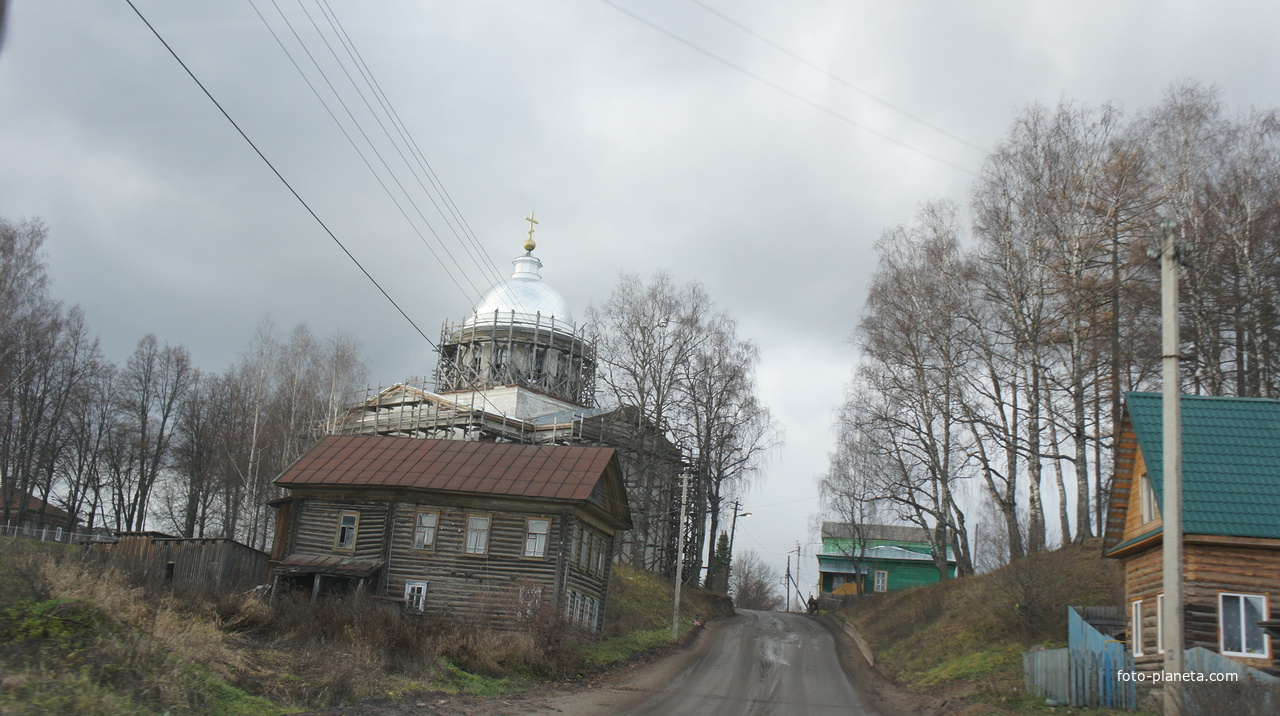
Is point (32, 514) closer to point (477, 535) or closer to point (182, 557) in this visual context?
point (182, 557)

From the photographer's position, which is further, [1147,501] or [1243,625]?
[1147,501]

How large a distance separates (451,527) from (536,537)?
2.55 m

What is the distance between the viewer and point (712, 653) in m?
29.0

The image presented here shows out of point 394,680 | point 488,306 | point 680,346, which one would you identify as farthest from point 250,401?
point 394,680

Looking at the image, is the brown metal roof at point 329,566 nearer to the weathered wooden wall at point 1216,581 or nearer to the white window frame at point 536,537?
the white window frame at point 536,537

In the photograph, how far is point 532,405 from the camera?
49.8m

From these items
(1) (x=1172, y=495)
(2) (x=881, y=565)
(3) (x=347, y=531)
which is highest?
(2) (x=881, y=565)

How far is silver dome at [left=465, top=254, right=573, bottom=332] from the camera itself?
52562mm

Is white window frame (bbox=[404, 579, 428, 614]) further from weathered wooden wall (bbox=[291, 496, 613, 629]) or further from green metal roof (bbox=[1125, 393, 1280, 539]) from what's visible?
green metal roof (bbox=[1125, 393, 1280, 539])

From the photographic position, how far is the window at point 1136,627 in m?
18.7

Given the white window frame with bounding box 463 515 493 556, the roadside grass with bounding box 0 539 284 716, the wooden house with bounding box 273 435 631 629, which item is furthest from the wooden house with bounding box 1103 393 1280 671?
the white window frame with bounding box 463 515 493 556

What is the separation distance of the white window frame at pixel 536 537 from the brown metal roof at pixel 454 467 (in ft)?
2.87

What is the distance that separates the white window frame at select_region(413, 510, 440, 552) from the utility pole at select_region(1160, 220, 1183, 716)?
806 inches

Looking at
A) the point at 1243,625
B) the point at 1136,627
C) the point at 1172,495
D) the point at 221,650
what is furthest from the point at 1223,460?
the point at 221,650
